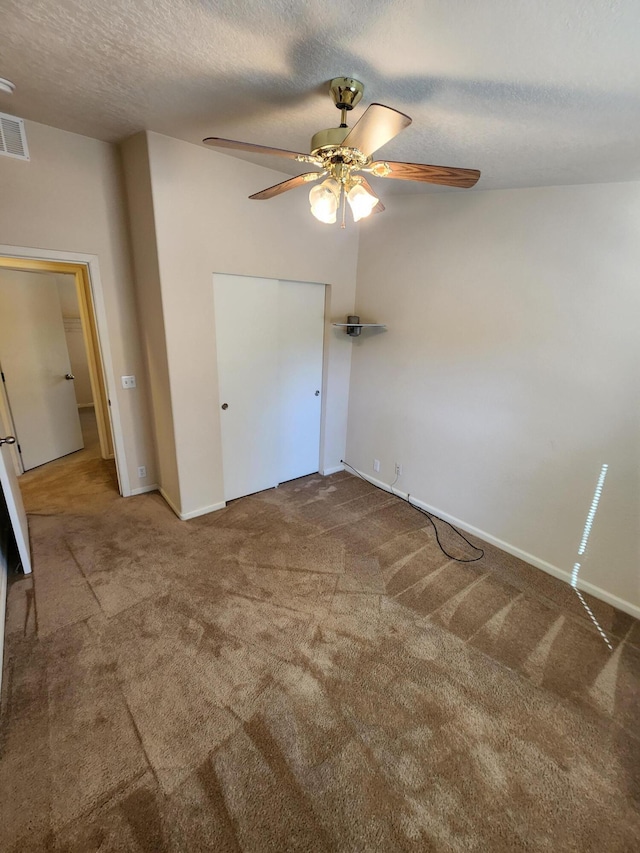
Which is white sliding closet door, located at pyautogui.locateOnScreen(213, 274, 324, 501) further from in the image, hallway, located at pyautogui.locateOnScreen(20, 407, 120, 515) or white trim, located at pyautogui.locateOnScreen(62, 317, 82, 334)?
white trim, located at pyautogui.locateOnScreen(62, 317, 82, 334)

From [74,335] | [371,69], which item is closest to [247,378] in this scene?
[371,69]

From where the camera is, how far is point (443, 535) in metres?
2.92

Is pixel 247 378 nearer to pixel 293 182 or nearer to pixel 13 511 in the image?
pixel 293 182

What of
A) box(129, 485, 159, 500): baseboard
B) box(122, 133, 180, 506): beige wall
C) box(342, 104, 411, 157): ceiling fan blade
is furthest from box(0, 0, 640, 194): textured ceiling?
box(129, 485, 159, 500): baseboard

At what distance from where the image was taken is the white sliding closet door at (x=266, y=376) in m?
2.94

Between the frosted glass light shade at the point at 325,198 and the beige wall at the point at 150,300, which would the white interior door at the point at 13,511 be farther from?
the frosted glass light shade at the point at 325,198

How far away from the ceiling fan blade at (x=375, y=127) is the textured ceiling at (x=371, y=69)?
11.2 inches

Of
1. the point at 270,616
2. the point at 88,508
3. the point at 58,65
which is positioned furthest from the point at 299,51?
the point at 88,508

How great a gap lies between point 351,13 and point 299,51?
0.28 metres

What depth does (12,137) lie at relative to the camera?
225cm

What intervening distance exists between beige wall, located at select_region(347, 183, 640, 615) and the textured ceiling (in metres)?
0.37

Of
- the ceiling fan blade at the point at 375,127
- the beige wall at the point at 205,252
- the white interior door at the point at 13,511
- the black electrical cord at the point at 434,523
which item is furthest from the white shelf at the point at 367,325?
the white interior door at the point at 13,511

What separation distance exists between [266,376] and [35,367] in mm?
2658

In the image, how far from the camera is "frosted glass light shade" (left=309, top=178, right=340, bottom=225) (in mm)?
1498
